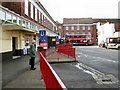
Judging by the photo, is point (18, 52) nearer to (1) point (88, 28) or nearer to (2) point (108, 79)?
(2) point (108, 79)

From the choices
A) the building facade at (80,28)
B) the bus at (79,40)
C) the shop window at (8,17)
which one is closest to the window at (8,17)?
the shop window at (8,17)

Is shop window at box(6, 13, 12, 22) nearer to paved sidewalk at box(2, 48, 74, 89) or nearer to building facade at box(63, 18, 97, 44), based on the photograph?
paved sidewalk at box(2, 48, 74, 89)

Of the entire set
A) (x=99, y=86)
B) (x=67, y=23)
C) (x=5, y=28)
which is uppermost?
(x=67, y=23)

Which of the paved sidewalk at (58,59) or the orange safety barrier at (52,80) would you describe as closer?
the orange safety barrier at (52,80)

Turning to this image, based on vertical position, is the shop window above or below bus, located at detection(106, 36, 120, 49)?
above

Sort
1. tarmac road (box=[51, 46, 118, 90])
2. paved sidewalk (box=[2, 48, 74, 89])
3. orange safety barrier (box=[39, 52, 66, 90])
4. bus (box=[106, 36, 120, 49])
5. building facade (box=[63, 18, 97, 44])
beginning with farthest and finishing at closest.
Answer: building facade (box=[63, 18, 97, 44]) → bus (box=[106, 36, 120, 49]) → tarmac road (box=[51, 46, 118, 90]) → paved sidewalk (box=[2, 48, 74, 89]) → orange safety barrier (box=[39, 52, 66, 90])

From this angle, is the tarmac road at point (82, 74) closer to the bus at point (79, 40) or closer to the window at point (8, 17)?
the window at point (8, 17)

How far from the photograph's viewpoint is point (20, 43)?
26.1 m

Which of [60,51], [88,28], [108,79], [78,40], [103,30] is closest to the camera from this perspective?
[108,79]

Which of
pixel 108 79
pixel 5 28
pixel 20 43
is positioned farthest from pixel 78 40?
pixel 108 79

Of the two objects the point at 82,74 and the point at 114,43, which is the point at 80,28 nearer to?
the point at 114,43

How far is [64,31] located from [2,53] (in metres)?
91.3

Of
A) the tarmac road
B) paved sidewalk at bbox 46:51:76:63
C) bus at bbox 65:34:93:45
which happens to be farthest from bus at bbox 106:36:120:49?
the tarmac road

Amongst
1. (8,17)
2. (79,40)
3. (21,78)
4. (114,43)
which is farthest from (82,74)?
(79,40)
